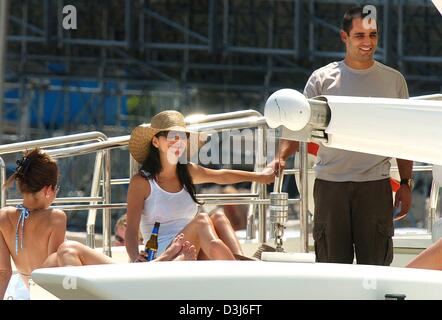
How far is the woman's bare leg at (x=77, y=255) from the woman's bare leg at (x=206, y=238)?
45 cm

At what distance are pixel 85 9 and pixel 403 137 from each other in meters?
19.8

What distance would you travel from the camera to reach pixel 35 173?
414 centimetres

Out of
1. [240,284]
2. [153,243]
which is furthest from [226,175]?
[240,284]

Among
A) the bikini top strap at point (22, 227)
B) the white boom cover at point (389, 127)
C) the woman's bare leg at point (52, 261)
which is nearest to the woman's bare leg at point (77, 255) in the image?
the woman's bare leg at point (52, 261)

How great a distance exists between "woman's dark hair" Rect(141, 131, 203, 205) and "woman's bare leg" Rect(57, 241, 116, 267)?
2.81ft

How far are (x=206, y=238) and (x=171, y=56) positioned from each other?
743 inches

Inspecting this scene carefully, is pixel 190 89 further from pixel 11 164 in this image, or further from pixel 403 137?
pixel 403 137

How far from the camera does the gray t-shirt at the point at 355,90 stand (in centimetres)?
439

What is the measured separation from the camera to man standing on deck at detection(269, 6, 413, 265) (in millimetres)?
4383

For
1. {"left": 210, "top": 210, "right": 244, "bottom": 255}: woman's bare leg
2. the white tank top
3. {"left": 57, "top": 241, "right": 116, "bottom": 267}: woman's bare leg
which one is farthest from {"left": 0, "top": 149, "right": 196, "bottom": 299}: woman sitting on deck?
the white tank top

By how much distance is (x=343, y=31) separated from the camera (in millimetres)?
4465

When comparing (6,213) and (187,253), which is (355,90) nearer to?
(187,253)

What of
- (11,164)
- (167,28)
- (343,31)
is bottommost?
(11,164)
